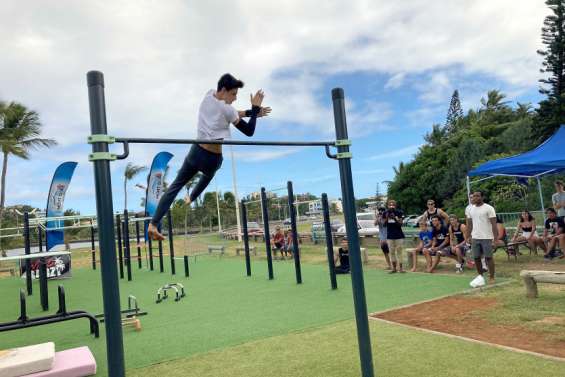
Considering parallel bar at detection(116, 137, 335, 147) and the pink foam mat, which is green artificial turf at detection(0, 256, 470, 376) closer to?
the pink foam mat

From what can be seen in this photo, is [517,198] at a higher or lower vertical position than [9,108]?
lower

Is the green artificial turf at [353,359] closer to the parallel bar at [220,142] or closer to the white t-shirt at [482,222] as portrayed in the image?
the parallel bar at [220,142]

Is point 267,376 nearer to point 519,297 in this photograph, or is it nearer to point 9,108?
point 519,297

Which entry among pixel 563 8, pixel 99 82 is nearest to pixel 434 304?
pixel 99 82

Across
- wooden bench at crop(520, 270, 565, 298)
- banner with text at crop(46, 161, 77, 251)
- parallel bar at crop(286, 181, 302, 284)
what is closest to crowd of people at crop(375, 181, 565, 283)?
parallel bar at crop(286, 181, 302, 284)

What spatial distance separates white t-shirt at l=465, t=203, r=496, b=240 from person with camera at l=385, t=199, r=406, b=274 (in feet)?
5.65

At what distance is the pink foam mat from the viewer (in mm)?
3855

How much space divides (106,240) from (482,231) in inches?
243

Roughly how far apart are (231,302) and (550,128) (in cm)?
2206

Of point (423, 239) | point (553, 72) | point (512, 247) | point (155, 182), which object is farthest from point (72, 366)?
point (553, 72)

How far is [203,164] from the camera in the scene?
307 cm

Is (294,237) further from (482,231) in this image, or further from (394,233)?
(482,231)

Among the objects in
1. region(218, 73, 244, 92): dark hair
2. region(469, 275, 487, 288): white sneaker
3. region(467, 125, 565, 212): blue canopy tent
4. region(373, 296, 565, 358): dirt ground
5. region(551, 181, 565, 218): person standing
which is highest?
region(218, 73, 244, 92): dark hair

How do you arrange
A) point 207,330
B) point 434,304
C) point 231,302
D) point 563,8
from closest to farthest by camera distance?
point 207,330 < point 434,304 < point 231,302 < point 563,8
